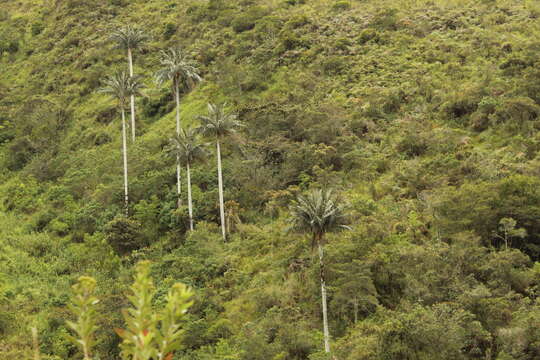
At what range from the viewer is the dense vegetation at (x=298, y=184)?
2741 centimetres

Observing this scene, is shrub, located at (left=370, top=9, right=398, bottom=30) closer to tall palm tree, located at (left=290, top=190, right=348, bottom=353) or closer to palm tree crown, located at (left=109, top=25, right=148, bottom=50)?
palm tree crown, located at (left=109, top=25, right=148, bottom=50)

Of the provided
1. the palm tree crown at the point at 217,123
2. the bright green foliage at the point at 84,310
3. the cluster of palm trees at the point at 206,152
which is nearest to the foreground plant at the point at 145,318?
the bright green foliage at the point at 84,310

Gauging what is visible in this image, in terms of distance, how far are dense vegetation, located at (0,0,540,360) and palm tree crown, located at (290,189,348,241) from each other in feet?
1.59

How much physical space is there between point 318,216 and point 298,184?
1580cm

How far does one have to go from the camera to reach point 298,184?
1703 inches

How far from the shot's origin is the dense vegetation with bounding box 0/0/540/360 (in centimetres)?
2741

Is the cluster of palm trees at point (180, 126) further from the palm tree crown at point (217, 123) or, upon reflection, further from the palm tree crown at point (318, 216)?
the palm tree crown at point (318, 216)

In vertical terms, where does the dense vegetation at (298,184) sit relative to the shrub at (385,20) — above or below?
below

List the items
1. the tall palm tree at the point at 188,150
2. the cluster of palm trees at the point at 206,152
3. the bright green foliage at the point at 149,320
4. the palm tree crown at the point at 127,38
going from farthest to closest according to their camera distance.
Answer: the palm tree crown at the point at 127,38
the tall palm tree at the point at 188,150
the cluster of palm trees at the point at 206,152
the bright green foliage at the point at 149,320

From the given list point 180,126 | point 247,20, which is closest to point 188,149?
point 180,126

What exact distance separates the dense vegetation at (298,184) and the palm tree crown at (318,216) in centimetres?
49

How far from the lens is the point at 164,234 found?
44.6 meters

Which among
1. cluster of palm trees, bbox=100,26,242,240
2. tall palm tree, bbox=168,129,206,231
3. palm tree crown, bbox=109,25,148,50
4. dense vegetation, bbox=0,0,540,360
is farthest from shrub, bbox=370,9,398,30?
tall palm tree, bbox=168,129,206,231

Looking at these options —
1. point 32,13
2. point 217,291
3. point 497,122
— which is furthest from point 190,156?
point 32,13
